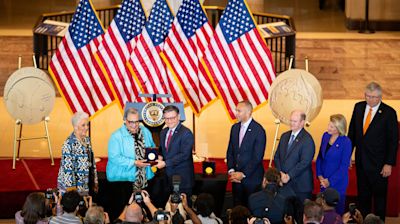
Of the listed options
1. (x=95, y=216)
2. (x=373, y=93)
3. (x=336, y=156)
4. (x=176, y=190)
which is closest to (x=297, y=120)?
(x=336, y=156)

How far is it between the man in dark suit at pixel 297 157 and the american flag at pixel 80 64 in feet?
12.4

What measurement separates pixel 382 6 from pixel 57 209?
16.9 meters

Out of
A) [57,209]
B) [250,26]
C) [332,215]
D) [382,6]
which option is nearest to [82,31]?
[250,26]

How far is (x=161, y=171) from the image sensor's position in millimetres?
15008

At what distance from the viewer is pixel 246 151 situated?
47.7ft

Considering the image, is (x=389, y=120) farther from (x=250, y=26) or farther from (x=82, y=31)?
(x=82, y=31)

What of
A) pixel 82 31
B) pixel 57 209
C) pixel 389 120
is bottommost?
pixel 57 209

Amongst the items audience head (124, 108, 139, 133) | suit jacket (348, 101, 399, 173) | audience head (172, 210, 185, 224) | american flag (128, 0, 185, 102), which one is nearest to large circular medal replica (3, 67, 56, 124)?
→ american flag (128, 0, 185, 102)

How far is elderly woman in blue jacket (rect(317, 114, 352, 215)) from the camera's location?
14008mm

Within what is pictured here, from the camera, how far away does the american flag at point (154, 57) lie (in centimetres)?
1684

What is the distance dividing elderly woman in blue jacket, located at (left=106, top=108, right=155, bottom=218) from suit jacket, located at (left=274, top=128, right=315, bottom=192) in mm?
1699

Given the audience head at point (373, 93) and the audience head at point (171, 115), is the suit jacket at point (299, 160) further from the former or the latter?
the audience head at point (171, 115)

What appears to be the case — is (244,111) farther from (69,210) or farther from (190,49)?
(69,210)

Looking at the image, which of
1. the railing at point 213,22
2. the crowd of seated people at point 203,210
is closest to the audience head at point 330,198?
the crowd of seated people at point 203,210
